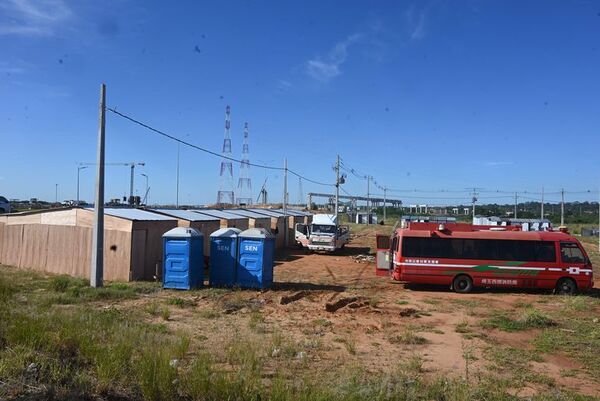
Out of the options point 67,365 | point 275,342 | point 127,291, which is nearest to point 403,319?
point 275,342

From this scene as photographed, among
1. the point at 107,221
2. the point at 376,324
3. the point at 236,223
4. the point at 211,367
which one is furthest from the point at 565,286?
the point at 236,223

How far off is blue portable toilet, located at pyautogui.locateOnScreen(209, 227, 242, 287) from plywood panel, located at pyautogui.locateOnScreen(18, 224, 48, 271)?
8.06 m

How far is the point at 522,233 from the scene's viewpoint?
2036 centimetres

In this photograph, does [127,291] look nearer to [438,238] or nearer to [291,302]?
[291,302]

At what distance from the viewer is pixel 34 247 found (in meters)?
23.0

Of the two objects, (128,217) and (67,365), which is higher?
(128,217)

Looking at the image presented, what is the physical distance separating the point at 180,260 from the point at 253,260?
2.31 metres

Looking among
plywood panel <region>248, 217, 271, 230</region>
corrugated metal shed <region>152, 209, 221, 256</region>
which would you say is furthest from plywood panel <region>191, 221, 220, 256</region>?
plywood panel <region>248, 217, 271, 230</region>

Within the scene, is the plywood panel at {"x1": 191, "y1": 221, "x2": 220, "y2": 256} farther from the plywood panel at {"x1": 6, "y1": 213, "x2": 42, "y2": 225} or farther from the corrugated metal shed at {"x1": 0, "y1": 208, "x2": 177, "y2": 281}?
the plywood panel at {"x1": 6, "y1": 213, "x2": 42, "y2": 225}

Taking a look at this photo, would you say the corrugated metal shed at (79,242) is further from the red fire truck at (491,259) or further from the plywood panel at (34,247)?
the red fire truck at (491,259)

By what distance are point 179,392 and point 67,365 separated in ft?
5.32

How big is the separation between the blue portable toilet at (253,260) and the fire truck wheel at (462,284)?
22.6 feet

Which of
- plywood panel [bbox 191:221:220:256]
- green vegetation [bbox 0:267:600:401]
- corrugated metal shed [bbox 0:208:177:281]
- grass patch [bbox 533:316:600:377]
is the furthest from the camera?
plywood panel [bbox 191:221:220:256]

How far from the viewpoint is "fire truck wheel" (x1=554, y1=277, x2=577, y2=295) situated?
19.9m
